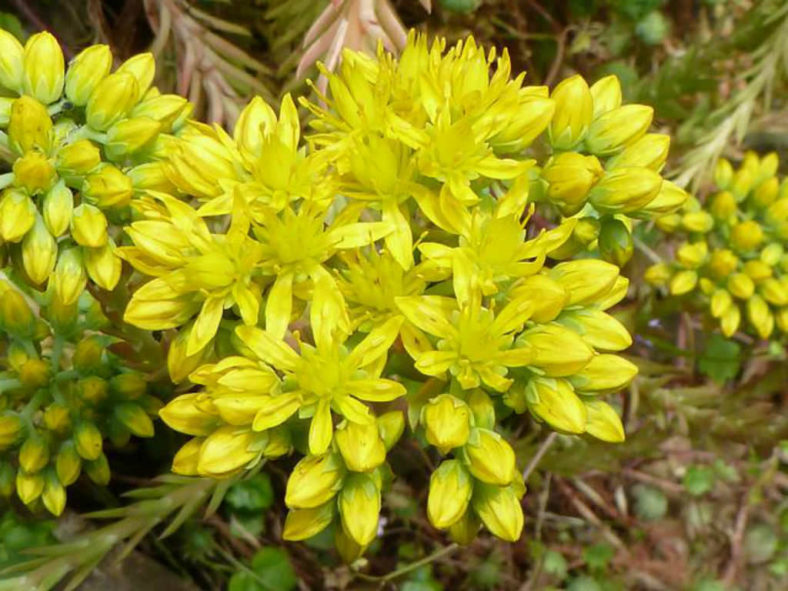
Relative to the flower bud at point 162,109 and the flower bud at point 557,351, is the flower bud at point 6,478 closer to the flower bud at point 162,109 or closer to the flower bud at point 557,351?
the flower bud at point 162,109

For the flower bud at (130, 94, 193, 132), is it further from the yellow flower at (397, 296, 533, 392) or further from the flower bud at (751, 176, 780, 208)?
the flower bud at (751, 176, 780, 208)

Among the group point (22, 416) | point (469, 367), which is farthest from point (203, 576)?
point (469, 367)

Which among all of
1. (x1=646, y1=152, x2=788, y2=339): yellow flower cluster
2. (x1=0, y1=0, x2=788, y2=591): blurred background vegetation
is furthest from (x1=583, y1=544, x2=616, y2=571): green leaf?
(x1=646, y1=152, x2=788, y2=339): yellow flower cluster

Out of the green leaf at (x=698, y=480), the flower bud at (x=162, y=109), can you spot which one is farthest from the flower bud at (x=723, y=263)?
the flower bud at (x=162, y=109)

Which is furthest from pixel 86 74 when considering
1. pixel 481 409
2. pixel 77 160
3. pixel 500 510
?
pixel 500 510

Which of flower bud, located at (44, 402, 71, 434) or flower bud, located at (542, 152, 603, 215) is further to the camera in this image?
flower bud, located at (44, 402, 71, 434)

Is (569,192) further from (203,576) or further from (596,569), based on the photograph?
(596,569)
